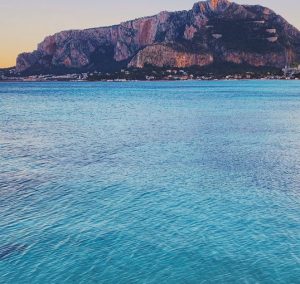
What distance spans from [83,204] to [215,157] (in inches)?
925

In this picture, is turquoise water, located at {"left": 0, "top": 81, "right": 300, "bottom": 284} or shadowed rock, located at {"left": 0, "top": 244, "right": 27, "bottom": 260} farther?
shadowed rock, located at {"left": 0, "top": 244, "right": 27, "bottom": 260}

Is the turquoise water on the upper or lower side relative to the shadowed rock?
lower

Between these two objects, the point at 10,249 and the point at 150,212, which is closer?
the point at 10,249

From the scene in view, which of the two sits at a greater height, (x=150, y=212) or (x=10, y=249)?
(x=10, y=249)

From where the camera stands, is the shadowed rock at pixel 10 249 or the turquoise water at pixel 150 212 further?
the shadowed rock at pixel 10 249

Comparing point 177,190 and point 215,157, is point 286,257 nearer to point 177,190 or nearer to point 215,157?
point 177,190

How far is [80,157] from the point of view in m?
56.4

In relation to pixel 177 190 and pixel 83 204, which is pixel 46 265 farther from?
pixel 177 190

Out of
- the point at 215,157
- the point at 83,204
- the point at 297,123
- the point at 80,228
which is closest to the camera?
the point at 80,228

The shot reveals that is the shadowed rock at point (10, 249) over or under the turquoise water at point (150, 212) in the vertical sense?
over

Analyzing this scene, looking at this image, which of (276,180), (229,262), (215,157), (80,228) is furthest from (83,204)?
(215,157)

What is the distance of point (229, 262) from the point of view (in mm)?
26062

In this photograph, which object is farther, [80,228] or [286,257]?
[80,228]

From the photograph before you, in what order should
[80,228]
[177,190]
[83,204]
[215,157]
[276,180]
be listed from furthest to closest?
[215,157] → [276,180] → [177,190] → [83,204] → [80,228]
